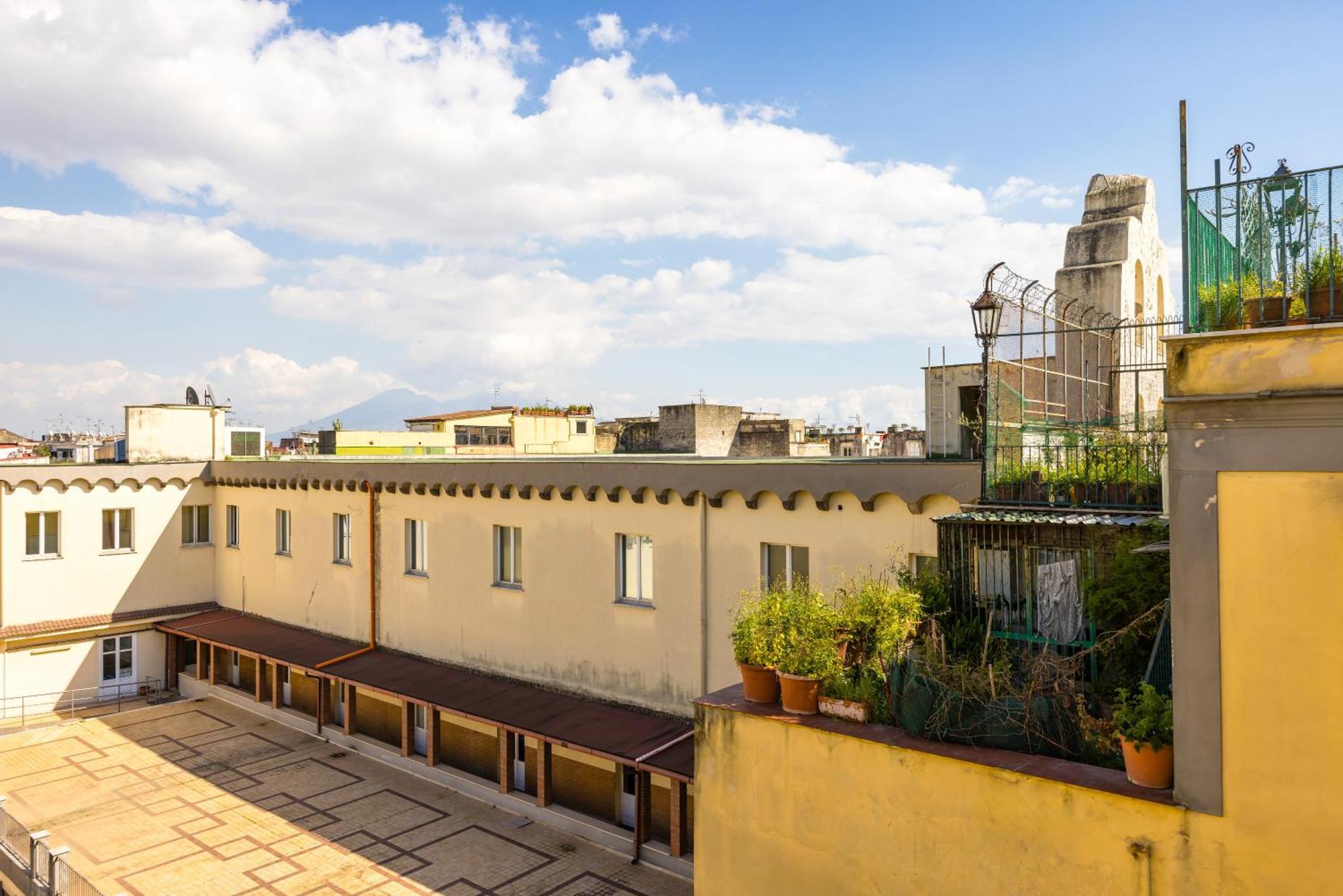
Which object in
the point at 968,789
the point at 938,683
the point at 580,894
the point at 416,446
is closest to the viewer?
the point at 968,789

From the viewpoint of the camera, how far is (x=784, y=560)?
13.5 m

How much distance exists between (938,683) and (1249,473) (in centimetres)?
312

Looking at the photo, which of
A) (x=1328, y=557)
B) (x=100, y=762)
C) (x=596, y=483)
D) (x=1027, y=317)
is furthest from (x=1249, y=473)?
(x=100, y=762)

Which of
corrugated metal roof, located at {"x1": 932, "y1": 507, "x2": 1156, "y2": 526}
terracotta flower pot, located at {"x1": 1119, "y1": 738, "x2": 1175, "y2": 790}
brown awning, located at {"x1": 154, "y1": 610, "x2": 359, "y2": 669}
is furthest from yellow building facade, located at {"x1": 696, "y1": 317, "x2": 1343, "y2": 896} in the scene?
brown awning, located at {"x1": 154, "y1": 610, "x2": 359, "y2": 669}

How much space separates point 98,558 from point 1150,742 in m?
28.2

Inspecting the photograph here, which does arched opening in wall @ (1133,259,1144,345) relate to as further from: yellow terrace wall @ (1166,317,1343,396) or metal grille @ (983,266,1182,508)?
yellow terrace wall @ (1166,317,1343,396)

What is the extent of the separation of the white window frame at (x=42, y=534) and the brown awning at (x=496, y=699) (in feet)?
17.8

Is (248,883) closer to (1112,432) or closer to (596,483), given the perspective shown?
(596,483)

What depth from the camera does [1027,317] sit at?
11.5 metres

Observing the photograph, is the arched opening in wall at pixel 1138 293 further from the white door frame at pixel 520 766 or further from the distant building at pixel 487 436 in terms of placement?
the distant building at pixel 487 436

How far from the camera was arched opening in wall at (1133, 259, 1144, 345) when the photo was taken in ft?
47.8

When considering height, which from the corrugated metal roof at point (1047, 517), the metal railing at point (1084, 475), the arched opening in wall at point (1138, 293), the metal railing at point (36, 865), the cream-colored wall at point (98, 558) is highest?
the arched opening in wall at point (1138, 293)

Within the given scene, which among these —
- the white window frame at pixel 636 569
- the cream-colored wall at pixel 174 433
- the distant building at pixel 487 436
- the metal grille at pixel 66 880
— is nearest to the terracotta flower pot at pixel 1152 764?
the white window frame at pixel 636 569

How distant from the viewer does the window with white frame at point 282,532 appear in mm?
24750
